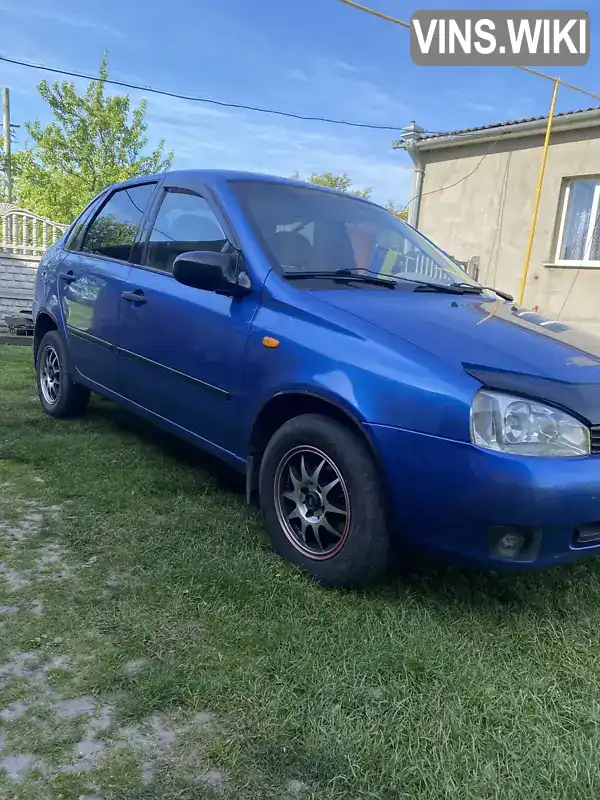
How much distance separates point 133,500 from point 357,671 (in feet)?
5.45

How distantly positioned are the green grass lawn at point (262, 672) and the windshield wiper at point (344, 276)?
3.96 ft

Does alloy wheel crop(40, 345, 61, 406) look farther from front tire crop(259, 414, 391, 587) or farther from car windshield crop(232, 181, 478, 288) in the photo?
front tire crop(259, 414, 391, 587)

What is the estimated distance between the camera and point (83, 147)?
85.7 ft

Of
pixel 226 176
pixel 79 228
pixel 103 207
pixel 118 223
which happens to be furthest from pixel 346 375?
pixel 79 228

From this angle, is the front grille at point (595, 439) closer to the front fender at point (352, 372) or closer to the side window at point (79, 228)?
the front fender at point (352, 372)

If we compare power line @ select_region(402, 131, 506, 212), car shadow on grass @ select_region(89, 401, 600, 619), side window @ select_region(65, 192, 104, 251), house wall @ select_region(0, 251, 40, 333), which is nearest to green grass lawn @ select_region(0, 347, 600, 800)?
car shadow on grass @ select_region(89, 401, 600, 619)

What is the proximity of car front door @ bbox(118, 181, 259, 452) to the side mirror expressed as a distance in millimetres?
36

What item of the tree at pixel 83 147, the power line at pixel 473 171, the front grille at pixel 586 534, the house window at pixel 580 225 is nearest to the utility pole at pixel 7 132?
the tree at pixel 83 147

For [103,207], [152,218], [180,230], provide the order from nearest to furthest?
[180,230]
[152,218]
[103,207]

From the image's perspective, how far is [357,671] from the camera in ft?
6.60

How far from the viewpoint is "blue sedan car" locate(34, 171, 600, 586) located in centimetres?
212

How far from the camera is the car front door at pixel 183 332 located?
293 cm

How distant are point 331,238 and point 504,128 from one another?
30.4ft

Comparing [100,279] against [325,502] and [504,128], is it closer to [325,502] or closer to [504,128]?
[325,502]
